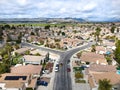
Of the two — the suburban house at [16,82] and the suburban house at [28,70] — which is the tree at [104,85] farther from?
the suburban house at [28,70]

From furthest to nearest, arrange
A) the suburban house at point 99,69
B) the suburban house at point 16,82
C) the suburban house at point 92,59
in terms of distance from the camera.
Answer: the suburban house at point 92,59, the suburban house at point 99,69, the suburban house at point 16,82

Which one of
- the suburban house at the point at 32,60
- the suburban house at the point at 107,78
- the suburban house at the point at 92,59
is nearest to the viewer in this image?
the suburban house at the point at 107,78

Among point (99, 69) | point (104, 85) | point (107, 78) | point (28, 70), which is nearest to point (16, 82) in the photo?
point (28, 70)

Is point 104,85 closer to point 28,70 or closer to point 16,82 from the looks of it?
point 16,82

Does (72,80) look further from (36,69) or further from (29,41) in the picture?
(29,41)

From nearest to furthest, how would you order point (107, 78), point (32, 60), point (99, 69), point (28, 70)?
point (107, 78) < point (99, 69) < point (28, 70) < point (32, 60)

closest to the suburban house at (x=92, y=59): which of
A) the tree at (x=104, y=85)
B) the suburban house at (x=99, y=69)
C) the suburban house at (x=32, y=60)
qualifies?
the suburban house at (x=99, y=69)

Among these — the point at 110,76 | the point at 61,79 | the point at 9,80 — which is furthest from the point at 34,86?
the point at 110,76

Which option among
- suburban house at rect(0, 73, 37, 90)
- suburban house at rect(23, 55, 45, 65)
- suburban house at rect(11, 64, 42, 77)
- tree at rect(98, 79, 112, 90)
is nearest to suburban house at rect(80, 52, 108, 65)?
A: suburban house at rect(23, 55, 45, 65)
